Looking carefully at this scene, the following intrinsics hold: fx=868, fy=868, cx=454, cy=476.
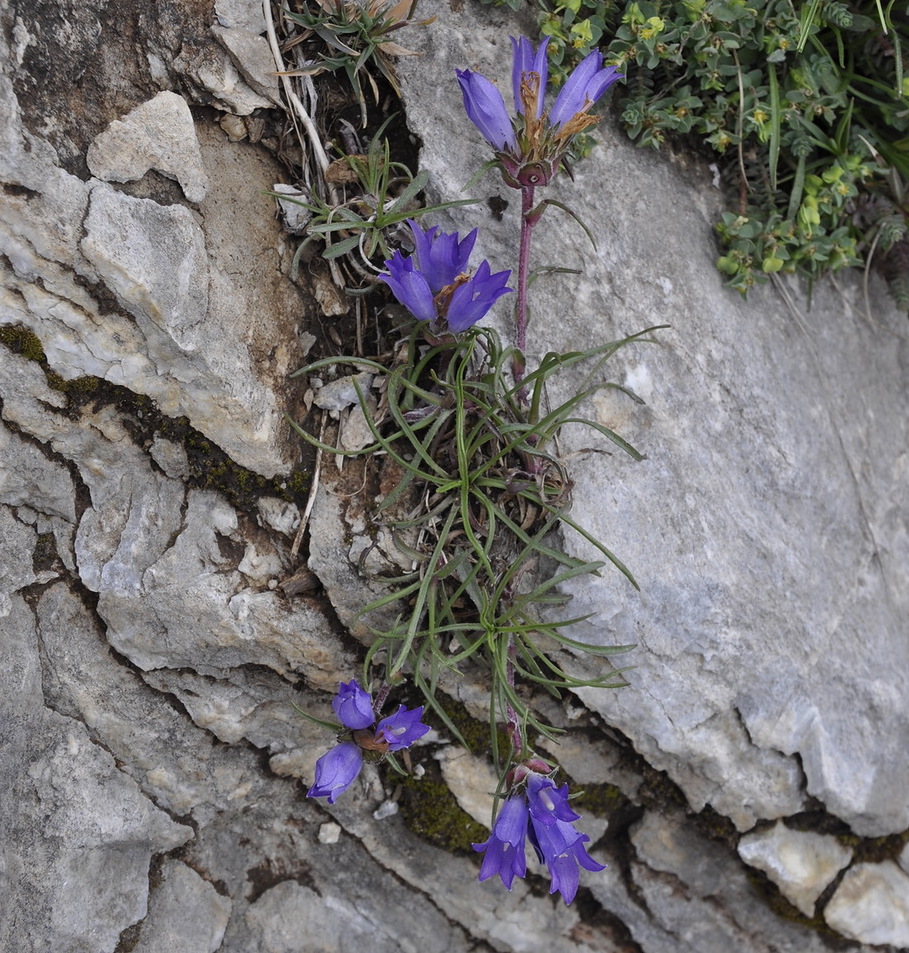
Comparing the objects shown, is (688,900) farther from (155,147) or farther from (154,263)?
(155,147)

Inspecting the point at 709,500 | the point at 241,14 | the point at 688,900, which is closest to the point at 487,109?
the point at 241,14

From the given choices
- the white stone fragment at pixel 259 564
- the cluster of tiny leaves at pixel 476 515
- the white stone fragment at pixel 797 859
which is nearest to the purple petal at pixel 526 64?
the cluster of tiny leaves at pixel 476 515

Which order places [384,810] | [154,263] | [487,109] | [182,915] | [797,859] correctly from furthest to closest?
1. [797,859]
2. [384,810]
3. [182,915]
4. [487,109]
5. [154,263]

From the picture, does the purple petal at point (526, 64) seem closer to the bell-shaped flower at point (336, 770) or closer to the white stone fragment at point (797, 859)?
the bell-shaped flower at point (336, 770)

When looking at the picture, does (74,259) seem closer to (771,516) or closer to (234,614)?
(234,614)

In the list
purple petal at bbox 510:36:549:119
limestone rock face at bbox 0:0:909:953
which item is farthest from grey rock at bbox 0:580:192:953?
purple petal at bbox 510:36:549:119

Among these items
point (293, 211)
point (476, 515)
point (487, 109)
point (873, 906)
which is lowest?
point (873, 906)
